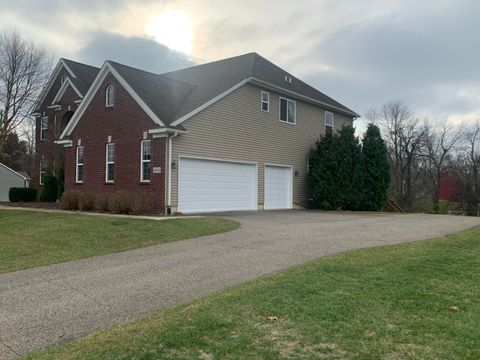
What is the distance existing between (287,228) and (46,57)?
27.3m

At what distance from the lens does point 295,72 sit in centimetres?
2908

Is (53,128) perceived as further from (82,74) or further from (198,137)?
(198,137)

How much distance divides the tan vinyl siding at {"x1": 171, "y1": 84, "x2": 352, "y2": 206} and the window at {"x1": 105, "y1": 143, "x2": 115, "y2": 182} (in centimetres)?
387

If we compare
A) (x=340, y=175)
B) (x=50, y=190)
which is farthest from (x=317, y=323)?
(x=50, y=190)

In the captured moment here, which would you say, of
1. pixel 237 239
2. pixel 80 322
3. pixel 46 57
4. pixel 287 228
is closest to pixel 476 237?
pixel 287 228

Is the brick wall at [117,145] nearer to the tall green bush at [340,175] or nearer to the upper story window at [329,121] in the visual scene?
the tall green bush at [340,175]

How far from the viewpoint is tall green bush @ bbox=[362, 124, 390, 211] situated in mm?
22812

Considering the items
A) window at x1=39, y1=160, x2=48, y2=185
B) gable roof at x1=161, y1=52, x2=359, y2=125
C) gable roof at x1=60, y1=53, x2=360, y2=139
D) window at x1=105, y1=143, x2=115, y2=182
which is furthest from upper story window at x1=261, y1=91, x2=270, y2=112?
window at x1=39, y1=160, x2=48, y2=185

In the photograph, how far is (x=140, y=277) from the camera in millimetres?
7441

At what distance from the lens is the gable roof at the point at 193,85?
18.2m

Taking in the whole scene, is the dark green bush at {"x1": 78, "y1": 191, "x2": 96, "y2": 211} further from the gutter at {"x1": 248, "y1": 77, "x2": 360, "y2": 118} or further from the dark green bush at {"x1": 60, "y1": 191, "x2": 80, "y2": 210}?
the gutter at {"x1": 248, "y1": 77, "x2": 360, "y2": 118}

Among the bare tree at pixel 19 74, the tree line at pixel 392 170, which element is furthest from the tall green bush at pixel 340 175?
the bare tree at pixel 19 74

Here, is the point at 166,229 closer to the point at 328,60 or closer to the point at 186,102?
the point at 186,102

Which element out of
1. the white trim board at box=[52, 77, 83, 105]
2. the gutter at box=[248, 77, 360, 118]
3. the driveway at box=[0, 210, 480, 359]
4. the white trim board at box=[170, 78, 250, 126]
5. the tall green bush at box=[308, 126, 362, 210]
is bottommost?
the driveway at box=[0, 210, 480, 359]
